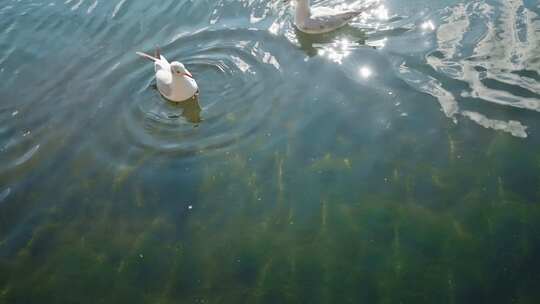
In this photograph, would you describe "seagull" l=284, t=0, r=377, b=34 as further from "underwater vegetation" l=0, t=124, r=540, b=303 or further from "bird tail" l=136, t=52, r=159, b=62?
"underwater vegetation" l=0, t=124, r=540, b=303

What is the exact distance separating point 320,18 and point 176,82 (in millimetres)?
3560

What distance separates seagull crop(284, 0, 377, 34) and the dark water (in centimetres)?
27

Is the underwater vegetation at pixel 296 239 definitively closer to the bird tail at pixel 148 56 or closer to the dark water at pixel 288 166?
the dark water at pixel 288 166

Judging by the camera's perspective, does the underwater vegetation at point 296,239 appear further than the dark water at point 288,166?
No

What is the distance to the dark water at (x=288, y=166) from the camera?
5906 millimetres

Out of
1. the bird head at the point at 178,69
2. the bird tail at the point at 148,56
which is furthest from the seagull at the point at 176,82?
the bird tail at the point at 148,56

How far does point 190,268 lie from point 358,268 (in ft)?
7.46

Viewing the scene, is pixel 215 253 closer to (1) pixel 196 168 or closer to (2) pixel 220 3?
(1) pixel 196 168

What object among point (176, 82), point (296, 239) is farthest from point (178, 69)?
point (296, 239)

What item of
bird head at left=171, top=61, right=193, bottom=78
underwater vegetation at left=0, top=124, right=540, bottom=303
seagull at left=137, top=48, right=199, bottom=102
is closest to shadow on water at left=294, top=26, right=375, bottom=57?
seagull at left=137, top=48, right=199, bottom=102

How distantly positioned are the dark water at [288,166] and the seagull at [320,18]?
27cm

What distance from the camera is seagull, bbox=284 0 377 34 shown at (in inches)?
385

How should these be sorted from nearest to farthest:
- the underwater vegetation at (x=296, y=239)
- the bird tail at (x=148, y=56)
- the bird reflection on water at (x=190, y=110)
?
the underwater vegetation at (x=296, y=239) < the bird reflection on water at (x=190, y=110) < the bird tail at (x=148, y=56)

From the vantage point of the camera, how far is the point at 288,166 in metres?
7.22
